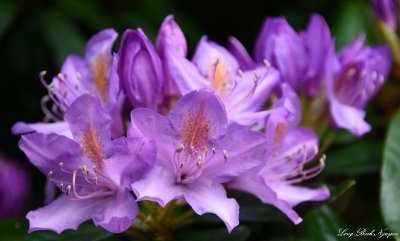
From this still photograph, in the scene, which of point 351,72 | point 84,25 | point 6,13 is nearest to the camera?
point 351,72

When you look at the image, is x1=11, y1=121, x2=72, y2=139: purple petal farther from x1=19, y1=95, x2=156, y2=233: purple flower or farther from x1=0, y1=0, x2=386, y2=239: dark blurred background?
x1=0, y1=0, x2=386, y2=239: dark blurred background

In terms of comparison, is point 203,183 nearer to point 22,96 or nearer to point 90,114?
point 90,114

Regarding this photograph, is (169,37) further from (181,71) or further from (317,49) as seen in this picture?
(317,49)

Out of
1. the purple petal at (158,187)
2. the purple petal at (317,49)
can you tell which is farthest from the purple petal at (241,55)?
the purple petal at (158,187)

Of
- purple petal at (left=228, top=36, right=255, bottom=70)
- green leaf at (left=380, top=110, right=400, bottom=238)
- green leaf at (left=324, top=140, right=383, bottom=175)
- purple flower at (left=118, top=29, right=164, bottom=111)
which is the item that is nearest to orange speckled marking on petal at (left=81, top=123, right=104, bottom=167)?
purple flower at (left=118, top=29, right=164, bottom=111)

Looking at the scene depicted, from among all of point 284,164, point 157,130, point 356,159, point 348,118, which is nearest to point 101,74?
point 157,130
